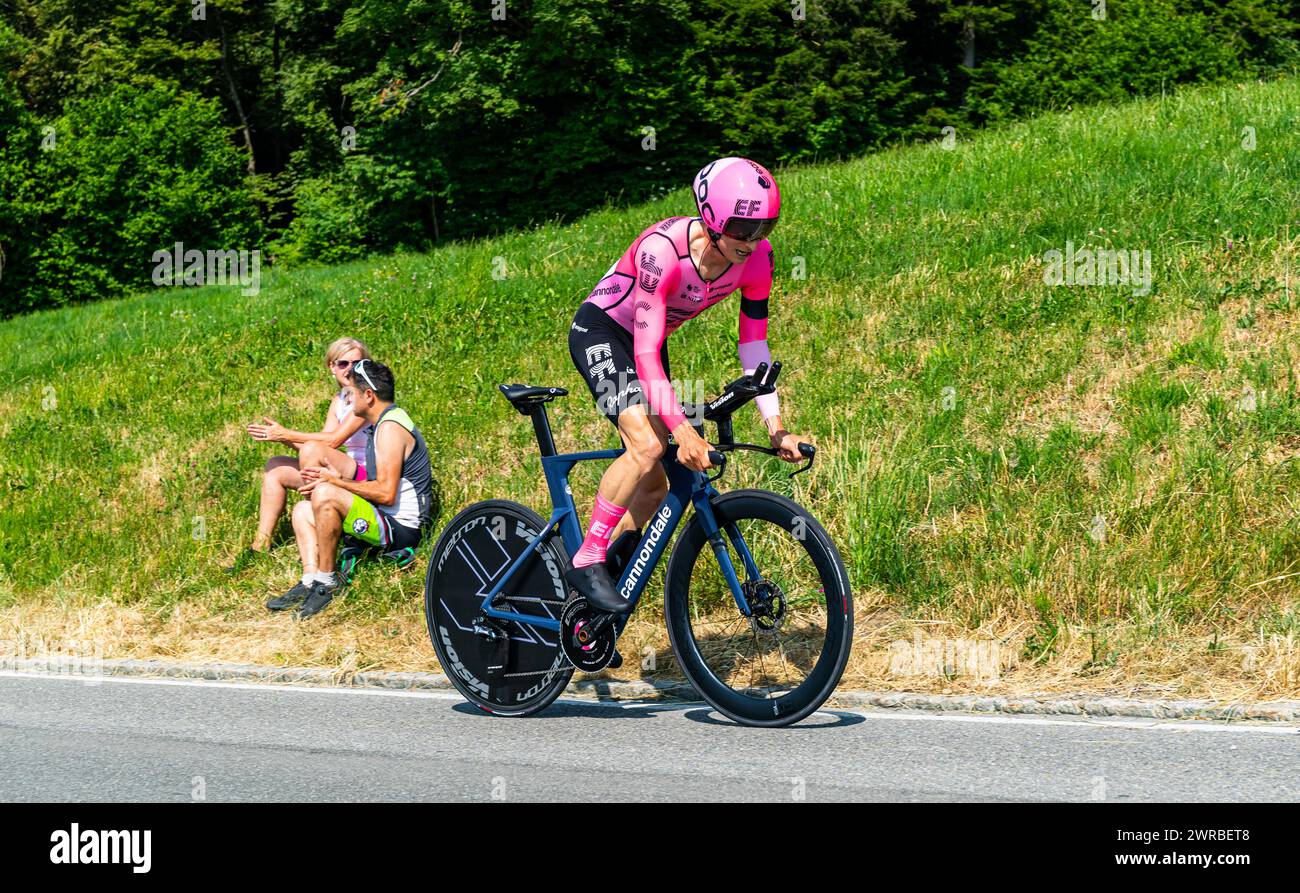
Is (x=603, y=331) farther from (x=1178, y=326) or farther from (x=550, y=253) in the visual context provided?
(x=550, y=253)

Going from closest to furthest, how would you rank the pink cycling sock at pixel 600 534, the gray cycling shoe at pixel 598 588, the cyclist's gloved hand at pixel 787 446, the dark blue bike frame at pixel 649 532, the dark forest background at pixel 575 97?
the cyclist's gloved hand at pixel 787 446 < the dark blue bike frame at pixel 649 532 < the gray cycling shoe at pixel 598 588 < the pink cycling sock at pixel 600 534 < the dark forest background at pixel 575 97

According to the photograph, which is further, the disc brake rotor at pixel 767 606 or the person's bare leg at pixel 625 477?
the person's bare leg at pixel 625 477

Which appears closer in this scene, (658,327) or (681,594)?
(658,327)

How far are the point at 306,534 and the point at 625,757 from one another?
4173 millimetres

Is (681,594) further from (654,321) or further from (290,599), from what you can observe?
(290,599)

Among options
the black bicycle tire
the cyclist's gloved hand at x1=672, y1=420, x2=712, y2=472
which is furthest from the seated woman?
the cyclist's gloved hand at x1=672, y1=420, x2=712, y2=472

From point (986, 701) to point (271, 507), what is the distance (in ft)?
19.0

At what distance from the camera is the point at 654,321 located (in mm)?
5559

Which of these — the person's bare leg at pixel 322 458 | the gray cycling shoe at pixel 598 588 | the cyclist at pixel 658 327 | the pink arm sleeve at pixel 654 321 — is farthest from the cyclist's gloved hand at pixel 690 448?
the person's bare leg at pixel 322 458

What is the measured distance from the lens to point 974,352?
10391mm

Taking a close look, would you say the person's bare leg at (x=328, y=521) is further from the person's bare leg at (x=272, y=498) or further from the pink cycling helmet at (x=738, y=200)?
the pink cycling helmet at (x=738, y=200)

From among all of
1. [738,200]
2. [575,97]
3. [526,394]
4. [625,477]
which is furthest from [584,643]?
[575,97]

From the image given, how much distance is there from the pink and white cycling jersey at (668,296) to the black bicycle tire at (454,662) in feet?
3.14

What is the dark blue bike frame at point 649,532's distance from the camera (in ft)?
18.5
